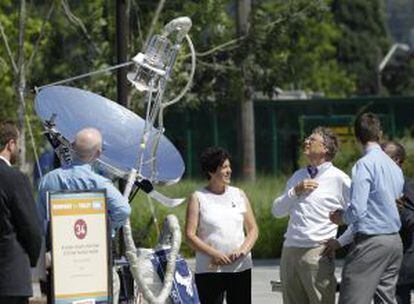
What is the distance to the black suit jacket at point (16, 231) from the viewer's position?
851 cm

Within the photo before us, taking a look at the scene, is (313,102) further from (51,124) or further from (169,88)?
(51,124)

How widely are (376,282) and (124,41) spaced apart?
501 cm

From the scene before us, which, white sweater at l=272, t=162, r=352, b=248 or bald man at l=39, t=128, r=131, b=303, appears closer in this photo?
bald man at l=39, t=128, r=131, b=303

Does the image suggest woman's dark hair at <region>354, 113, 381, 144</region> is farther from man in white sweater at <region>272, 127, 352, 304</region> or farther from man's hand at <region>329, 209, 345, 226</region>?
man's hand at <region>329, 209, 345, 226</region>

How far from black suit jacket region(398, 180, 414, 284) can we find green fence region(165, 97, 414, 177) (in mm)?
20926

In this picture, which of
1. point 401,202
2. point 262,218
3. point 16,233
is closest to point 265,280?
point 262,218

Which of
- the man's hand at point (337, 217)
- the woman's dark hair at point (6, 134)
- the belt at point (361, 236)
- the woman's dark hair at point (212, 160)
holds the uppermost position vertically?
the woman's dark hair at point (6, 134)

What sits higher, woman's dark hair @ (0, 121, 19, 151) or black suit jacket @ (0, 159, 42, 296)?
woman's dark hair @ (0, 121, 19, 151)

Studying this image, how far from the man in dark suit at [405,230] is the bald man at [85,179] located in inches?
90.8

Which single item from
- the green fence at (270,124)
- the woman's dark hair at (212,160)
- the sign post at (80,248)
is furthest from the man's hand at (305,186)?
the green fence at (270,124)

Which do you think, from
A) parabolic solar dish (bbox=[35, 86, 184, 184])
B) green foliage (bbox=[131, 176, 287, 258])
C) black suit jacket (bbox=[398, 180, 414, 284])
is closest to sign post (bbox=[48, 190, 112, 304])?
parabolic solar dish (bbox=[35, 86, 184, 184])

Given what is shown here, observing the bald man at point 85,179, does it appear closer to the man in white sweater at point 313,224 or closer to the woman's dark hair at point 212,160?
the woman's dark hair at point 212,160

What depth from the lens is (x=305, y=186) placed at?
10.1m

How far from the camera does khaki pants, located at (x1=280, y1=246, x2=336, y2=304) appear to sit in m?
Result: 10.1
